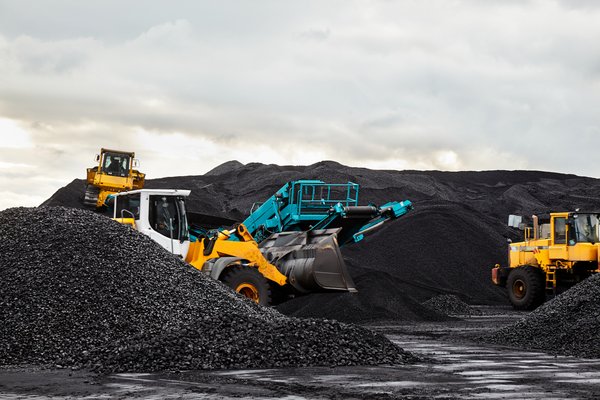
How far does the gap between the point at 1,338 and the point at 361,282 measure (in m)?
10.7

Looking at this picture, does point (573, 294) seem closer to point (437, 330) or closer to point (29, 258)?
point (437, 330)

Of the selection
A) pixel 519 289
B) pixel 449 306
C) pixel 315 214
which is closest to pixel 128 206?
pixel 315 214

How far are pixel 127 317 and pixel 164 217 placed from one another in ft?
19.1

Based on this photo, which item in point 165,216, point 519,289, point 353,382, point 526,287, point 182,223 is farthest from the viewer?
point 519,289

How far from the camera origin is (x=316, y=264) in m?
17.5

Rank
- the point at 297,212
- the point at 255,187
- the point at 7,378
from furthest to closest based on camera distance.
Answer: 1. the point at 255,187
2. the point at 297,212
3. the point at 7,378

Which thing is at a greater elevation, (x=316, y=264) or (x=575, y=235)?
(x=575, y=235)

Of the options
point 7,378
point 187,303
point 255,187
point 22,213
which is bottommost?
point 7,378

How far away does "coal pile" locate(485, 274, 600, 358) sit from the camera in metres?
12.7

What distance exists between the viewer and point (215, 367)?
9.91m

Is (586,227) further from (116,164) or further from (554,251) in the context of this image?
(116,164)

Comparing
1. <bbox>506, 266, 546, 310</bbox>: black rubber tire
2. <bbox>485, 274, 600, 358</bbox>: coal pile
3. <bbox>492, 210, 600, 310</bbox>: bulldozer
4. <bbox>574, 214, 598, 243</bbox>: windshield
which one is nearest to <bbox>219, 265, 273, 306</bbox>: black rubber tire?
<bbox>485, 274, 600, 358</bbox>: coal pile

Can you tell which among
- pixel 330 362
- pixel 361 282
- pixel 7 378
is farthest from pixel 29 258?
pixel 361 282

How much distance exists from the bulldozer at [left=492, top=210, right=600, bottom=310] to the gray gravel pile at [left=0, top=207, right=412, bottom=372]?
1078 cm
